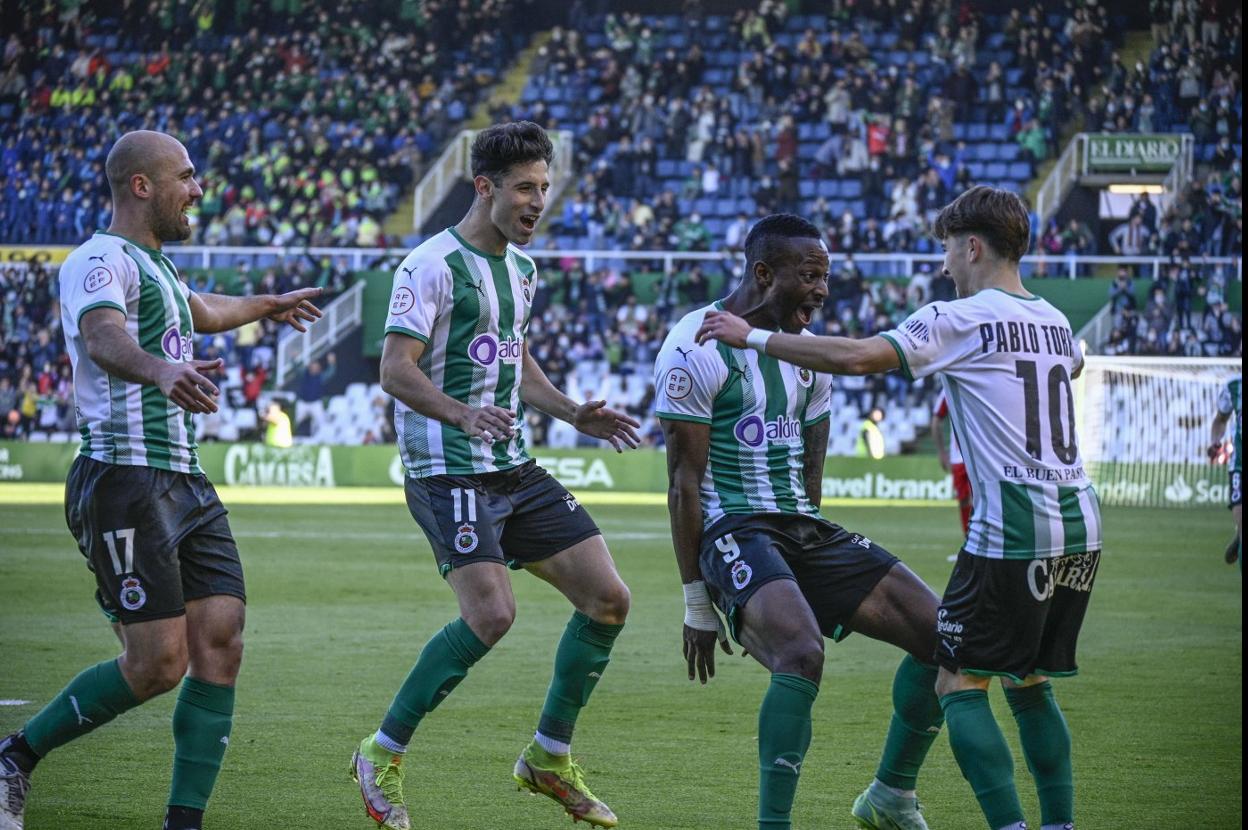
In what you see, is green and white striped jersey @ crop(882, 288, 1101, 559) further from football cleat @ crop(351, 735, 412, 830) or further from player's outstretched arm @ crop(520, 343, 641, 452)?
football cleat @ crop(351, 735, 412, 830)

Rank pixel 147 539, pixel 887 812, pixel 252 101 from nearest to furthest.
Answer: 1. pixel 147 539
2. pixel 887 812
3. pixel 252 101

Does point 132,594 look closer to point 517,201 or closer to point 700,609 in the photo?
point 700,609

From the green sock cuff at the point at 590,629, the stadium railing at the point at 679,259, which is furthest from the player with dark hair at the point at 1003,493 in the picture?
the stadium railing at the point at 679,259

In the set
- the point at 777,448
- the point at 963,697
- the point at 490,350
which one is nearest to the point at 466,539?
the point at 490,350

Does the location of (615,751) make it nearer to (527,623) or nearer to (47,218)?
(527,623)

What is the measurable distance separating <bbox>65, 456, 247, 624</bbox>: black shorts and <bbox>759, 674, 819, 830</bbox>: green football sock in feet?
6.10

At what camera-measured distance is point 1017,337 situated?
540 centimetres

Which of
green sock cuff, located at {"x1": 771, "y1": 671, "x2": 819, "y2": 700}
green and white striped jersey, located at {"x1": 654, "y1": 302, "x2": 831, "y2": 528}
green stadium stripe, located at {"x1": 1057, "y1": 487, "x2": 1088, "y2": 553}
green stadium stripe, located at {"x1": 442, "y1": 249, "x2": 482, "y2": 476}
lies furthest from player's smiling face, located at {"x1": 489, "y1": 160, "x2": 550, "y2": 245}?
green stadium stripe, located at {"x1": 1057, "y1": 487, "x2": 1088, "y2": 553}

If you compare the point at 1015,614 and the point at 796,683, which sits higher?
the point at 1015,614

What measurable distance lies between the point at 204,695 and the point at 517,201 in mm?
2283

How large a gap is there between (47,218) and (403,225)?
8.17m

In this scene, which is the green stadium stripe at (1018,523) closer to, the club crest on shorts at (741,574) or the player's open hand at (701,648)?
the club crest on shorts at (741,574)

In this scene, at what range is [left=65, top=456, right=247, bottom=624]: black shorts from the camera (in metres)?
5.55

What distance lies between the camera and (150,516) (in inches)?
221
